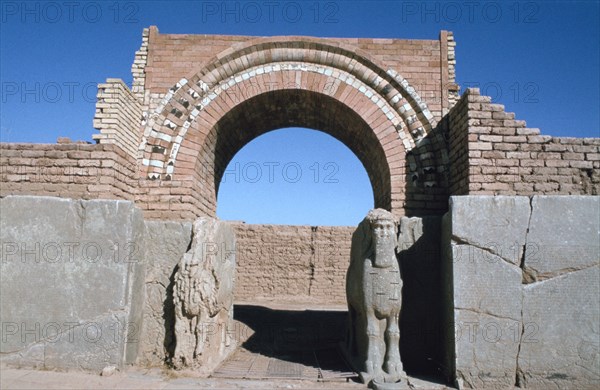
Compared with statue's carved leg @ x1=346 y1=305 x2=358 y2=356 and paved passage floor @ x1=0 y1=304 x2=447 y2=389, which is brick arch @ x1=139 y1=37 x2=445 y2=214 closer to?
statue's carved leg @ x1=346 y1=305 x2=358 y2=356

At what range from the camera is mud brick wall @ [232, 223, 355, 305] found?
13.6m

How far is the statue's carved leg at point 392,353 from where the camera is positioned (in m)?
4.86

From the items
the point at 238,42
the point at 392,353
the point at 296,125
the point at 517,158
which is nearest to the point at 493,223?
the point at 517,158

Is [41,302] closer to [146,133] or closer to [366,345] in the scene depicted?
[146,133]

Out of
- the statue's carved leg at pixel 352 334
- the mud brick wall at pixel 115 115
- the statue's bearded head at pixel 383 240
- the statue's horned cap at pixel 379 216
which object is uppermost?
the mud brick wall at pixel 115 115

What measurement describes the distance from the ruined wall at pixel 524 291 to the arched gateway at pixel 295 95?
5.58 ft

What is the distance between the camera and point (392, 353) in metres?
4.93

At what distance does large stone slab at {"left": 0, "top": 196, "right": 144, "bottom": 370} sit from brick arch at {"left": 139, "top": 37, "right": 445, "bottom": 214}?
1.62 m

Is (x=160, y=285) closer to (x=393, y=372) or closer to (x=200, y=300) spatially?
(x=200, y=300)

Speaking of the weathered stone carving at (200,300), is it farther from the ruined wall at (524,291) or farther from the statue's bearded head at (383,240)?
the ruined wall at (524,291)

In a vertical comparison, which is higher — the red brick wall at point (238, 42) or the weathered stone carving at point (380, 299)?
the red brick wall at point (238, 42)

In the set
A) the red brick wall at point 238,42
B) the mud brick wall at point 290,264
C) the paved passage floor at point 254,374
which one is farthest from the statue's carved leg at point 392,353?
the mud brick wall at point 290,264

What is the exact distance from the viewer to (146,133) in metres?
6.84

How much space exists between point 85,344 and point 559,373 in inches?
195
